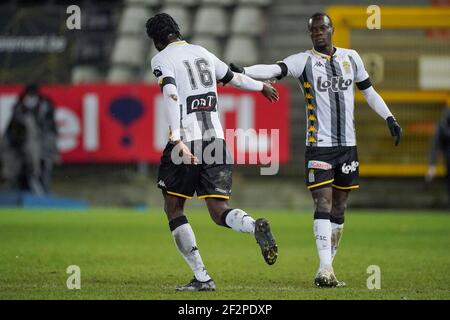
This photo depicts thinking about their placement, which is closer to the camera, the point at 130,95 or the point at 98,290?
the point at 98,290

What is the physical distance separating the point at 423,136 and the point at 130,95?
6.05m

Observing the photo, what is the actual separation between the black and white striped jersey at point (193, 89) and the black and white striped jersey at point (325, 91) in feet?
2.87

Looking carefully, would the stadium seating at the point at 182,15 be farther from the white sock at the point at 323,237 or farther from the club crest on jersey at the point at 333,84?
the white sock at the point at 323,237

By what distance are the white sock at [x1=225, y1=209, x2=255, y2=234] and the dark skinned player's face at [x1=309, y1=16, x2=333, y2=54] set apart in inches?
68.3

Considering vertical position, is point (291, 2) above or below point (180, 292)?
above

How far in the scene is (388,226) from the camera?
1866 centimetres

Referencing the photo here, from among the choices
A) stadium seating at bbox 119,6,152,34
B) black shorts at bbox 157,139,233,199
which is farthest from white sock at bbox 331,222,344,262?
stadium seating at bbox 119,6,152,34

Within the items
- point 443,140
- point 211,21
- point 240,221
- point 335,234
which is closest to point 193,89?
point 240,221

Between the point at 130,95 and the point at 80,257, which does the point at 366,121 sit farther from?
the point at 80,257

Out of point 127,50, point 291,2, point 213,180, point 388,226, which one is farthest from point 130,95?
point 213,180

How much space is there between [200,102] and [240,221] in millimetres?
1042

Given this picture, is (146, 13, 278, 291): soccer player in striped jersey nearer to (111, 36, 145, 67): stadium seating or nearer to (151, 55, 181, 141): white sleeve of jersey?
(151, 55, 181, 141): white sleeve of jersey

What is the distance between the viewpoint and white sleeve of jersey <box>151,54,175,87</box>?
9570 millimetres

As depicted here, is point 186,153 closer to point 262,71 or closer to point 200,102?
point 200,102
